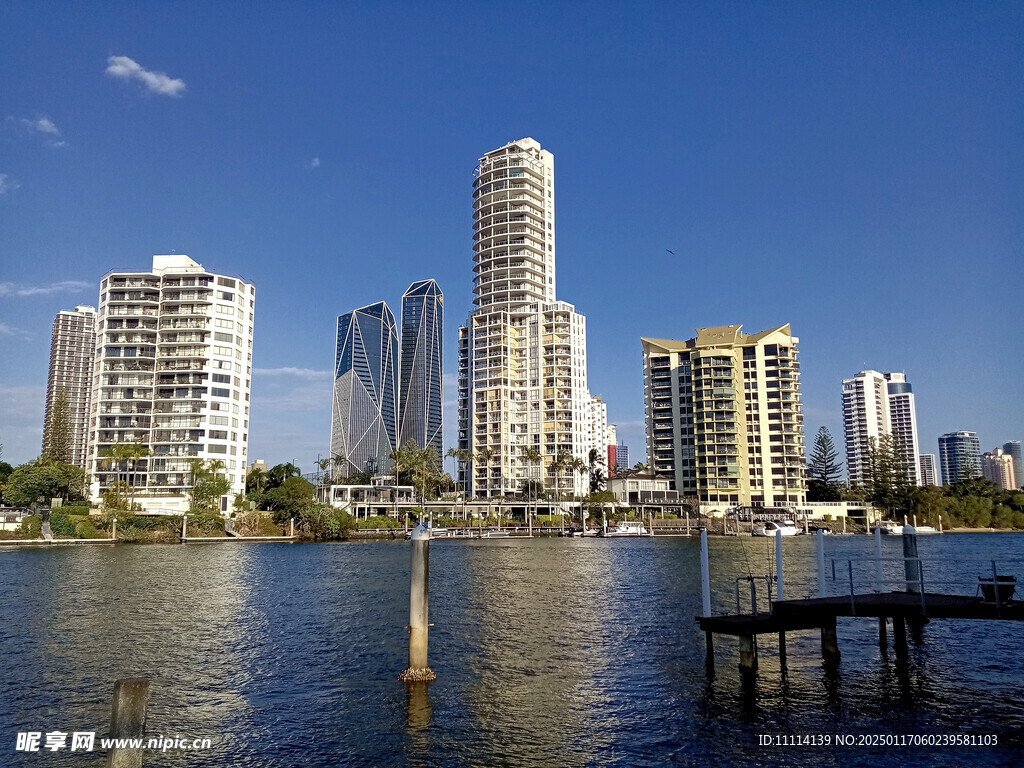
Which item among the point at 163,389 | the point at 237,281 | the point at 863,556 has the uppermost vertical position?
the point at 237,281

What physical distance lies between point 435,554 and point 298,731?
85785 millimetres

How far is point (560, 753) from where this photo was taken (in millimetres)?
21609

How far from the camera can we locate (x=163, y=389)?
6245 inches

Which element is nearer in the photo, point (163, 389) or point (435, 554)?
point (435, 554)

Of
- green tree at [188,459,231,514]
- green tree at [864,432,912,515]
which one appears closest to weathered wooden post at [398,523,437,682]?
green tree at [188,459,231,514]

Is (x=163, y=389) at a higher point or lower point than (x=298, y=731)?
higher

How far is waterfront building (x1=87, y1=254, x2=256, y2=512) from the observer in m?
154

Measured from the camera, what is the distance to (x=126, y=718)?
1548cm

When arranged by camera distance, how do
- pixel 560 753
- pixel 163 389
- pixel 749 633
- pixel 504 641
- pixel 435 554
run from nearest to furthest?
pixel 560 753, pixel 749 633, pixel 504 641, pixel 435 554, pixel 163 389

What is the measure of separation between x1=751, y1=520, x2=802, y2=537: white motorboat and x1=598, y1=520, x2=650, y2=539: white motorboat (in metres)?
26.3

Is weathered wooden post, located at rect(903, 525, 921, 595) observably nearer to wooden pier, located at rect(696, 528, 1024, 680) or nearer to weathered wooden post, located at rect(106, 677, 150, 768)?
wooden pier, located at rect(696, 528, 1024, 680)

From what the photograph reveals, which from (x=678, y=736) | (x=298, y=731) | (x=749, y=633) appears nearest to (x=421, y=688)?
(x=298, y=731)

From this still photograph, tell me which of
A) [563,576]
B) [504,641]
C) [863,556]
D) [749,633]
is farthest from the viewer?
[863,556]

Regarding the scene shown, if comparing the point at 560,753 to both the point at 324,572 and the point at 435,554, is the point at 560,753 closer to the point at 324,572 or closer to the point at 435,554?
the point at 324,572
